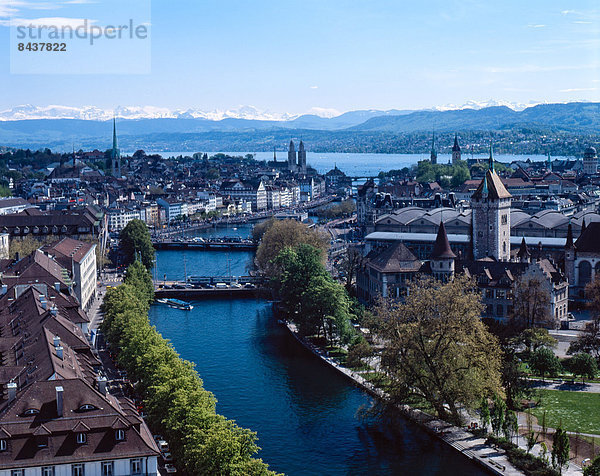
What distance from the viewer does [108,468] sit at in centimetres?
2667

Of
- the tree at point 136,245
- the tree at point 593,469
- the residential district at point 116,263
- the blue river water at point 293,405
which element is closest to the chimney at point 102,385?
the residential district at point 116,263

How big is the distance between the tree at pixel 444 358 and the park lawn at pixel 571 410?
109 inches

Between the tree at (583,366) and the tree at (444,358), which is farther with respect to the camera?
the tree at (583,366)

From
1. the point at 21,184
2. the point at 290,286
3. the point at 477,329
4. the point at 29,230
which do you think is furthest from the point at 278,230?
the point at 21,184

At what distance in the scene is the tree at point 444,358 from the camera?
1522 inches

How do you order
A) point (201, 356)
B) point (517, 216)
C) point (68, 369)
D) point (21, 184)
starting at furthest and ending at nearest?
point (21, 184)
point (517, 216)
point (201, 356)
point (68, 369)

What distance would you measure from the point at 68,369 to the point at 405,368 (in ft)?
50.0

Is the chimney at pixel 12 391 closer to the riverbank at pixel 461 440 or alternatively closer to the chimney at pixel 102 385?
the chimney at pixel 102 385

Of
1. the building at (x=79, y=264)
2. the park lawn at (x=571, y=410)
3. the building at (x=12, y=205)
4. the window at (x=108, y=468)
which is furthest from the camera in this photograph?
the building at (x=12, y=205)

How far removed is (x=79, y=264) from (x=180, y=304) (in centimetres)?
1250

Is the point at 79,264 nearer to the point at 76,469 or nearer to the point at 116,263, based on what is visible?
the point at 116,263

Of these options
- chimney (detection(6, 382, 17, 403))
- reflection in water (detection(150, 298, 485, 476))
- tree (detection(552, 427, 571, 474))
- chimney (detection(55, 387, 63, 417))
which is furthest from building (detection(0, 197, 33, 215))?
tree (detection(552, 427, 571, 474))

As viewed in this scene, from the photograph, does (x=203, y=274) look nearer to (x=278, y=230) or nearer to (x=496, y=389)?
(x=278, y=230)

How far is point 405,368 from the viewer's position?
3934cm
